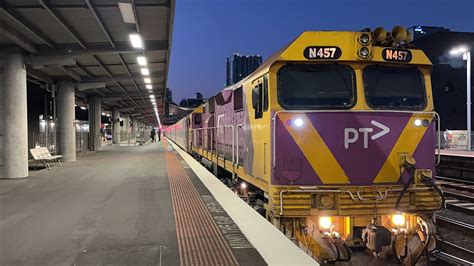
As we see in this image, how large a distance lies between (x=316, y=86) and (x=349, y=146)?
0.98 meters

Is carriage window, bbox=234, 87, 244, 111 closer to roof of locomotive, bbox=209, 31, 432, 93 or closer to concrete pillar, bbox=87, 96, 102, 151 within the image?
roof of locomotive, bbox=209, 31, 432, 93

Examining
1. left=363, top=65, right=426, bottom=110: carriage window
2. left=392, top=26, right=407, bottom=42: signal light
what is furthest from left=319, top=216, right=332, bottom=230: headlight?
left=392, top=26, right=407, bottom=42: signal light

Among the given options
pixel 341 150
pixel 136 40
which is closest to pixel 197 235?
pixel 341 150

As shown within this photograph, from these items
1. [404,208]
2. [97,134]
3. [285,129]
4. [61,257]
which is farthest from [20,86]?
[97,134]

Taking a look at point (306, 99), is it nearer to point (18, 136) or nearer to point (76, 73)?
point (18, 136)

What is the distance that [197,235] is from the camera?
20.1 feet

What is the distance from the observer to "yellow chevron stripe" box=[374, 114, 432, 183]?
5.94 meters

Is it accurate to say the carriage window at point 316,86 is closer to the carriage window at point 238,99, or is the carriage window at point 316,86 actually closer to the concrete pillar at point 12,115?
the carriage window at point 238,99

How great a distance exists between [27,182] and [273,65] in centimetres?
1020

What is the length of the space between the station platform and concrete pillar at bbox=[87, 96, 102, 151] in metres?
20.9

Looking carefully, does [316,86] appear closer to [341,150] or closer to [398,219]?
[341,150]

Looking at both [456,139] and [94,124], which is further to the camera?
[94,124]

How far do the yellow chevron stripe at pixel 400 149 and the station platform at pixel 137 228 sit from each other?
5.75 ft

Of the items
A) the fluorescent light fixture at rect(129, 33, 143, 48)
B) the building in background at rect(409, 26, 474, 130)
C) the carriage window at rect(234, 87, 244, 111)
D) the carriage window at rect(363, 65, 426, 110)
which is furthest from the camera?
the building in background at rect(409, 26, 474, 130)
